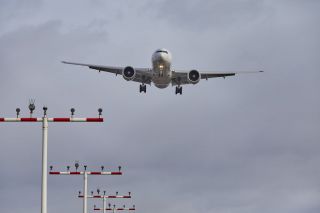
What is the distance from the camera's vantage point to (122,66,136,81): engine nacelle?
8788 cm

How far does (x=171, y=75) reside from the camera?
291 ft

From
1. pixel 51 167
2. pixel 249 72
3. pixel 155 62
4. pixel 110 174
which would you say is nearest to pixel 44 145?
pixel 51 167

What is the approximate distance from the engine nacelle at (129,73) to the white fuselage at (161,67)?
212 cm

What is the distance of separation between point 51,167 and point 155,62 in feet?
60.6

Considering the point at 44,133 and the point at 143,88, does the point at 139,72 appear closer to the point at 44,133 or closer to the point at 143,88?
the point at 143,88

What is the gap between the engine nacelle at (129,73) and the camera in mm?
87875

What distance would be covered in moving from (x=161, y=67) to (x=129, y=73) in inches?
142

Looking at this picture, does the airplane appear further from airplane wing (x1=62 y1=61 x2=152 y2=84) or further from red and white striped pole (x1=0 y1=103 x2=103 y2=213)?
red and white striped pole (x1=0 y1=103 x2=103 y2=213)

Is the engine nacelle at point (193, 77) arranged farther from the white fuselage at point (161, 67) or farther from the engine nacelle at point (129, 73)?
the engine nacelle at point (129, 73)

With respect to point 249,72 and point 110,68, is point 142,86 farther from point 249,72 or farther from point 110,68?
point 249,72

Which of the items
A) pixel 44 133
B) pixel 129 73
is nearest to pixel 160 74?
pixel 129 73

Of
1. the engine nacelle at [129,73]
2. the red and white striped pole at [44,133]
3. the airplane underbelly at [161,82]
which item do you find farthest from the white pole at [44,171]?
the airplane underbelly at [161,82]

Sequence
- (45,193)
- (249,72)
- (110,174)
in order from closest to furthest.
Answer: (45,193)
(110,174)
(249,72)

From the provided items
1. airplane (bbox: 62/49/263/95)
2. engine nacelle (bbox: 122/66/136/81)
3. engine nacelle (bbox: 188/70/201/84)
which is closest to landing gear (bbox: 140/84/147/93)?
airplane (bbox: 62/49/263/95)
